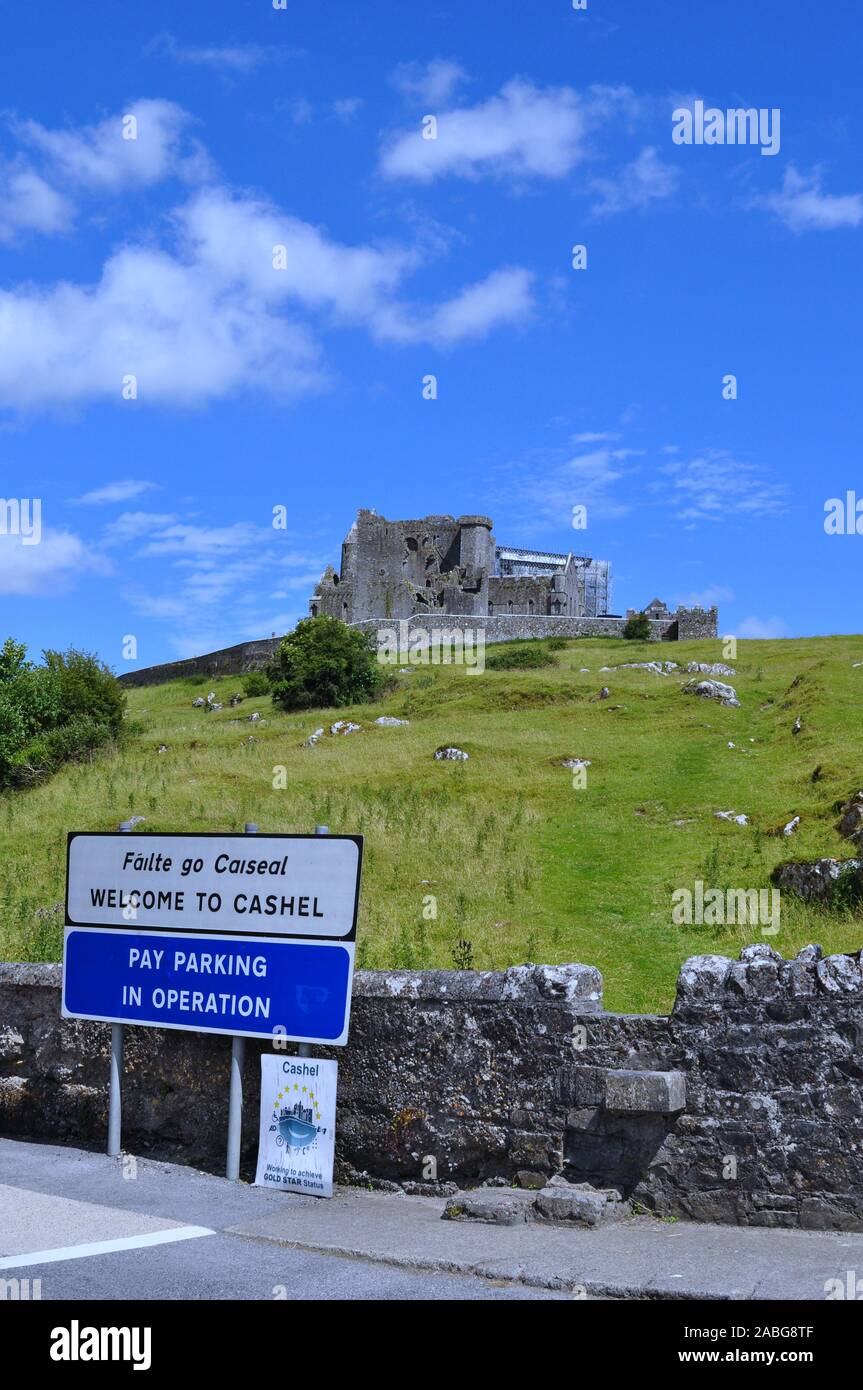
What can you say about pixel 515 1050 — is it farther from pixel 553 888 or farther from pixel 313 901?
pixel 553 888

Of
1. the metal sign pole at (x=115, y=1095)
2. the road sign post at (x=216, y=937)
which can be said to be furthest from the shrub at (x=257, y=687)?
the metal sign pole at (x=115, y=1095)

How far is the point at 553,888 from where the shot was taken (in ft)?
68.7

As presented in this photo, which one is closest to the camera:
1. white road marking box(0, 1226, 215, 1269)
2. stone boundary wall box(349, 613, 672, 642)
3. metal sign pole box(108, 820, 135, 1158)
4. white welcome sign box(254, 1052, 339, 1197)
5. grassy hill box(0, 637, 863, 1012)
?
white road marking box(0, 1226, 215, 1269)

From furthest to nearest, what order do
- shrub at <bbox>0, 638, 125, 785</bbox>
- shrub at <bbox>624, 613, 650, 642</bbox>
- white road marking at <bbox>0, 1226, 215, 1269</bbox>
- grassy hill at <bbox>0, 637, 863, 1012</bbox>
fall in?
shrub at <bbox>624, 613, 650, 642</bbox> → shrub at <bbox>0, 638, 125, 785</bbox> → grassy hill at <bbox>0, 637, 863, 1012</bbox> → white road marking at <bbox>0, 1226, 215, 1269</bbox>

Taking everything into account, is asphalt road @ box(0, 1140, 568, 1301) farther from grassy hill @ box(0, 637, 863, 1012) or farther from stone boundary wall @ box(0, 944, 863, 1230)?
grassy hill @ box(0, 637, 863, 1012)

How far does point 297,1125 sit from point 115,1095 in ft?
5.26

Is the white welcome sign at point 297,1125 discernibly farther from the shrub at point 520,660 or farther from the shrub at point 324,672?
the shrub at point 520,660

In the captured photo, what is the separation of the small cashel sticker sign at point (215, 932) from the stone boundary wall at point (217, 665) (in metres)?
67.2

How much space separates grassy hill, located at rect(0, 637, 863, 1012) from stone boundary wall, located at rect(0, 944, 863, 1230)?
624 centimetres

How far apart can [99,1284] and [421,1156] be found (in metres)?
2.50

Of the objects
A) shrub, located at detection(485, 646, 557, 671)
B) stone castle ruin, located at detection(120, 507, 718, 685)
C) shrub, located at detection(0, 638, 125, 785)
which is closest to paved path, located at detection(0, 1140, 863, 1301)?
shrub, located at detection(0, 638, 125, 785)

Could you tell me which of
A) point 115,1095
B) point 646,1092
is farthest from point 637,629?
point 646,1092

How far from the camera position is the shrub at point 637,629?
7806cm

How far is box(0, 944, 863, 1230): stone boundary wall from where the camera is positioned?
6.68 meters
